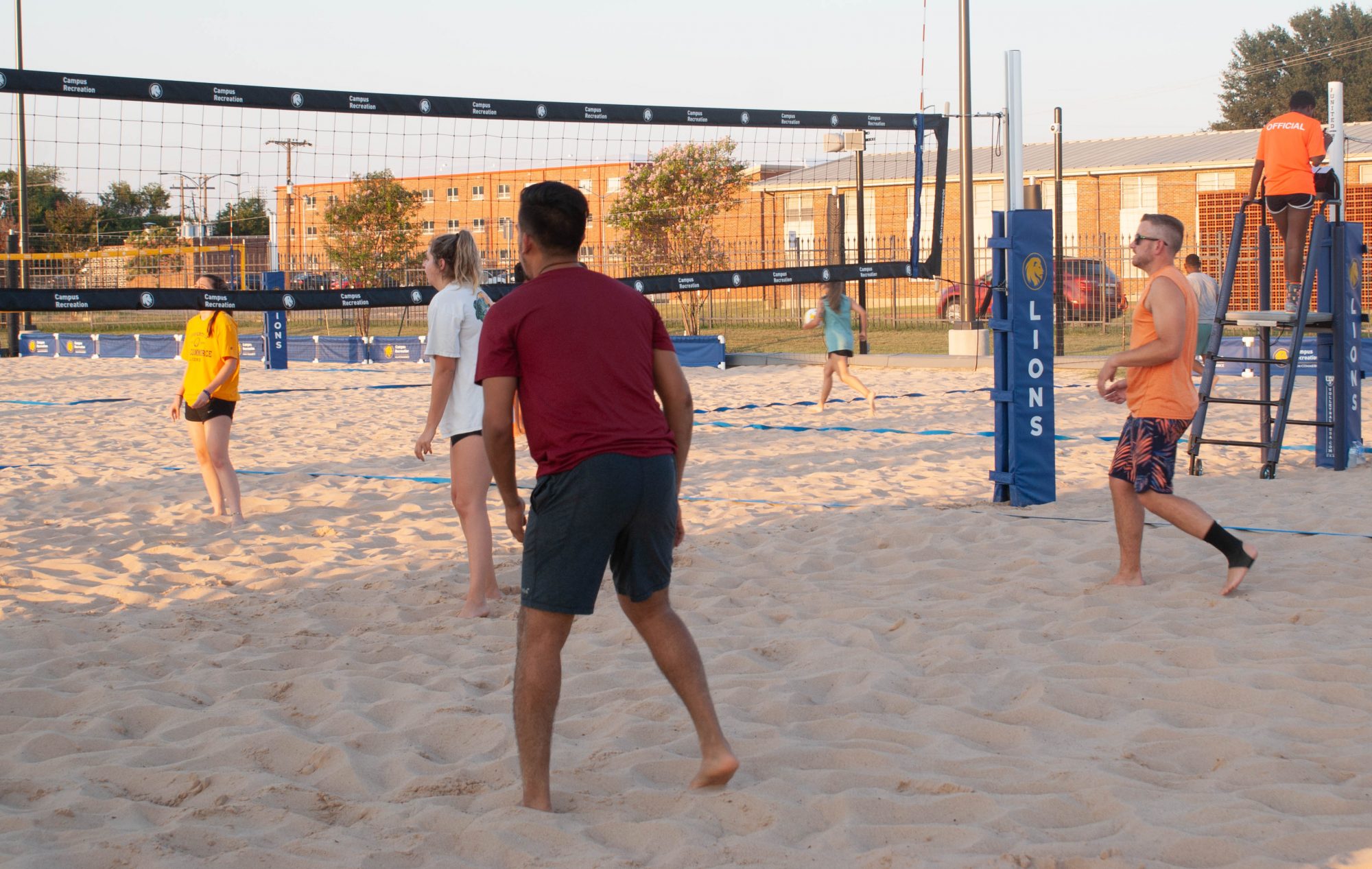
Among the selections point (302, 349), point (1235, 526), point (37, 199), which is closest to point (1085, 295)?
point (302, 349)

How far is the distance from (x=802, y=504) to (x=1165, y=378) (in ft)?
8.94

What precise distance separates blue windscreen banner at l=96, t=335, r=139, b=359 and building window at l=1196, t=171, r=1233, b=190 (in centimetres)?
2380

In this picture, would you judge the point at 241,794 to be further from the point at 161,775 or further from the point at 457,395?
the point at 457,395

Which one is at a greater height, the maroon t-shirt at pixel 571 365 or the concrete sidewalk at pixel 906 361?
the concrete sidewalk at pixel 906 361

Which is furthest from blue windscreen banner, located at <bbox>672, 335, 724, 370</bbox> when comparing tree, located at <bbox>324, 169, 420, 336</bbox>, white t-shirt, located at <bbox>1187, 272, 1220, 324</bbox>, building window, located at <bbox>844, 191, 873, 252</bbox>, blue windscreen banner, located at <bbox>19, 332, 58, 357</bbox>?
blue windscreen banner, located at <bbox>19, 332, 58, 357</bbox>

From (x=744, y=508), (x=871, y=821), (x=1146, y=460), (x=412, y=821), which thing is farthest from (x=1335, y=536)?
(x=412, y=821)

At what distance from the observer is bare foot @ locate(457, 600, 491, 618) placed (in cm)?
511

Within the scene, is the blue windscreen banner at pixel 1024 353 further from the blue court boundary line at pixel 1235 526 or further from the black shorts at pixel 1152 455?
the black shorts at pixel 1152 455

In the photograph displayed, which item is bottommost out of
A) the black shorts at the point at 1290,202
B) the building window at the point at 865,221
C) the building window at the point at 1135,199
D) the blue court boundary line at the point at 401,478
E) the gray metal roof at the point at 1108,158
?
the blue court boundary line at the point at 401,478

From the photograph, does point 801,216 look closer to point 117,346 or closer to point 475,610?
point 117,346

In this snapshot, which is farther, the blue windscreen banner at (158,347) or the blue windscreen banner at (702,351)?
the blue windscreen banner at (158,347)

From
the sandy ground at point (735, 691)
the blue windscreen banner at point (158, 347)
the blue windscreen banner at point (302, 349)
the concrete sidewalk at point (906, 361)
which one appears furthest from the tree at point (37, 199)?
the sandy ground at point (735, 691)

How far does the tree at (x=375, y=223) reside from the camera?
28.2m

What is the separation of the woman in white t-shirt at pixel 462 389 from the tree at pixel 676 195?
1985cm
